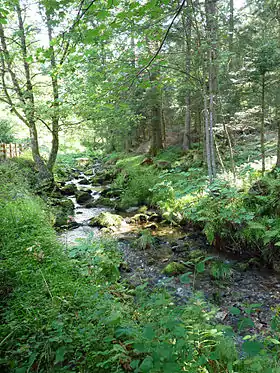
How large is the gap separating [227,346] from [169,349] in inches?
48.8

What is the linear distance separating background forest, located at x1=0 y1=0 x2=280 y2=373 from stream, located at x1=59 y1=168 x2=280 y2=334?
0.04 meters

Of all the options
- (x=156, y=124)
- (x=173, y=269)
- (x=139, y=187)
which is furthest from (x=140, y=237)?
(x=156, y=124)

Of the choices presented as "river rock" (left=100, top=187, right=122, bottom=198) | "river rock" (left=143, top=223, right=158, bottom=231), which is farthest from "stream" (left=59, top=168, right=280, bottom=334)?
"river rock" (left=100, top=187, right=122, bottom=198)

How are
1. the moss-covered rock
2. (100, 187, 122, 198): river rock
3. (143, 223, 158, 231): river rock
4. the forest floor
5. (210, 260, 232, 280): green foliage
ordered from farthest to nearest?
(100, 187, 122, 198): river rock → (143, 223, 158, 231): river rock → the moss-covered rock → (210, 260, 232, 280): green foliage → the forest floor

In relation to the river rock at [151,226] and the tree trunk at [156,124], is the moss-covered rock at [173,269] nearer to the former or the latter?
the river rock at [151,226]

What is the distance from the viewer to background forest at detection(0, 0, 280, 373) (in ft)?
7.56

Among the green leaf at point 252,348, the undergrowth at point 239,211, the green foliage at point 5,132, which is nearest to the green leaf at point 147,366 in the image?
the green leaf at point 252,348

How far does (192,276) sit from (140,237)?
2.37 metres

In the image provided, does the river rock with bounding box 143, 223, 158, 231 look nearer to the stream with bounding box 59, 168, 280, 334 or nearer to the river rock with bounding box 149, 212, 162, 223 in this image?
the stream with bounding box 59, 168, 280, 334

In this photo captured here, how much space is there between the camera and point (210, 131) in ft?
25.5

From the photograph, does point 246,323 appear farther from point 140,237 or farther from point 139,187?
point 139,187

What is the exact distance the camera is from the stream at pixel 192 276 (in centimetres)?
455

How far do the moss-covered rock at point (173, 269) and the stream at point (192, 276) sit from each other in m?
0.12

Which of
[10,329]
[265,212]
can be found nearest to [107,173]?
[265,212]
